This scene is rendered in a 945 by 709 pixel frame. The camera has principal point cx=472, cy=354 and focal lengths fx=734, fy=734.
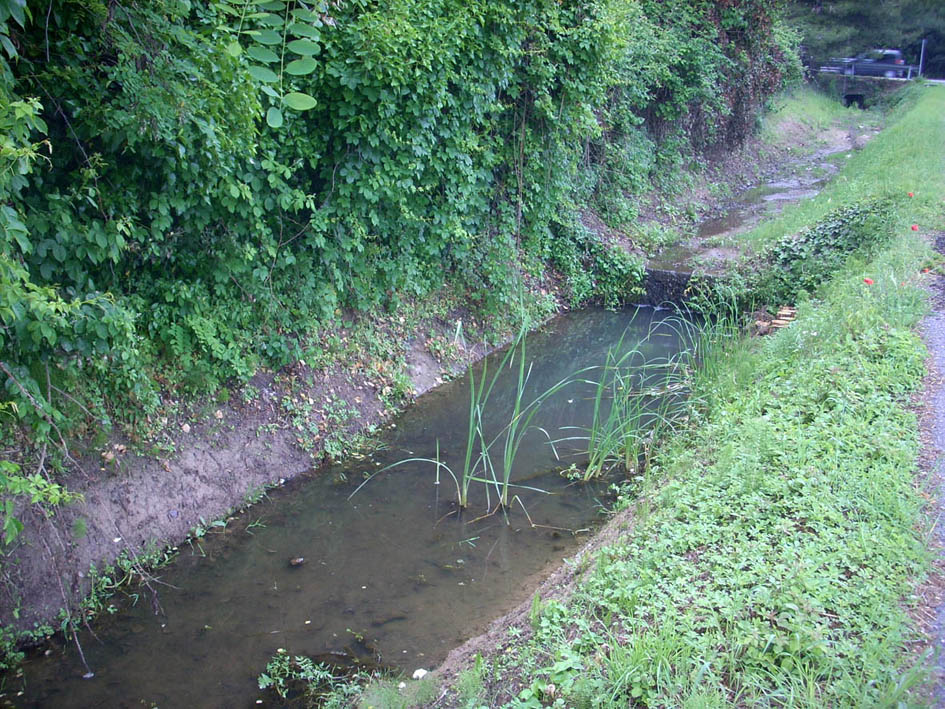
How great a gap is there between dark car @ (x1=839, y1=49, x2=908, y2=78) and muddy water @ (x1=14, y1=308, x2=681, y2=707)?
3722 centimetres

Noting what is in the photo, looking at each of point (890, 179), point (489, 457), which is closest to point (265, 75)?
point (489, 457)

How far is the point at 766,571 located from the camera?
3361 millimetres

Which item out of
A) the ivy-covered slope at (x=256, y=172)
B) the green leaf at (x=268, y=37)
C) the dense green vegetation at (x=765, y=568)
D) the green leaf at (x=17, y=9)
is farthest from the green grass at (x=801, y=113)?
the green leaf at (x=17, y=9)

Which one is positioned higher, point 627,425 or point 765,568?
point 765,568

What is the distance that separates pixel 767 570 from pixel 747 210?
1369 centimetres

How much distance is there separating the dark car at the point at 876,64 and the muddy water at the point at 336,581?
37.2 meters

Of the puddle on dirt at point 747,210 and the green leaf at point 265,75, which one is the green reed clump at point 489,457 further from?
the puddle on dirt at point 747,210

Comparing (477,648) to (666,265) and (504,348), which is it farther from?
(666,265)

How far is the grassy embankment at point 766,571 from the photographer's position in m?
2.87

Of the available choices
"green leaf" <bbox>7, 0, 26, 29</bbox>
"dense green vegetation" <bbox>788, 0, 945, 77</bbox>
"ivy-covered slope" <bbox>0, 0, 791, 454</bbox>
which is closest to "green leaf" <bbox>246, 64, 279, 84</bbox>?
"ivy-covered slope" <bbox>0, 0, 791, 454</bbox>

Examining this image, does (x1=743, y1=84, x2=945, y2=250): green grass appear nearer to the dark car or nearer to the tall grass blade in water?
the tall grass blade in water

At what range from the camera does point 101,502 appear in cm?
498

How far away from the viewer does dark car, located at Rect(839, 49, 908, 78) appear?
36.1 metres

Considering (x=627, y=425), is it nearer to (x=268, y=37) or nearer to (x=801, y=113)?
(x=268, y=37)
